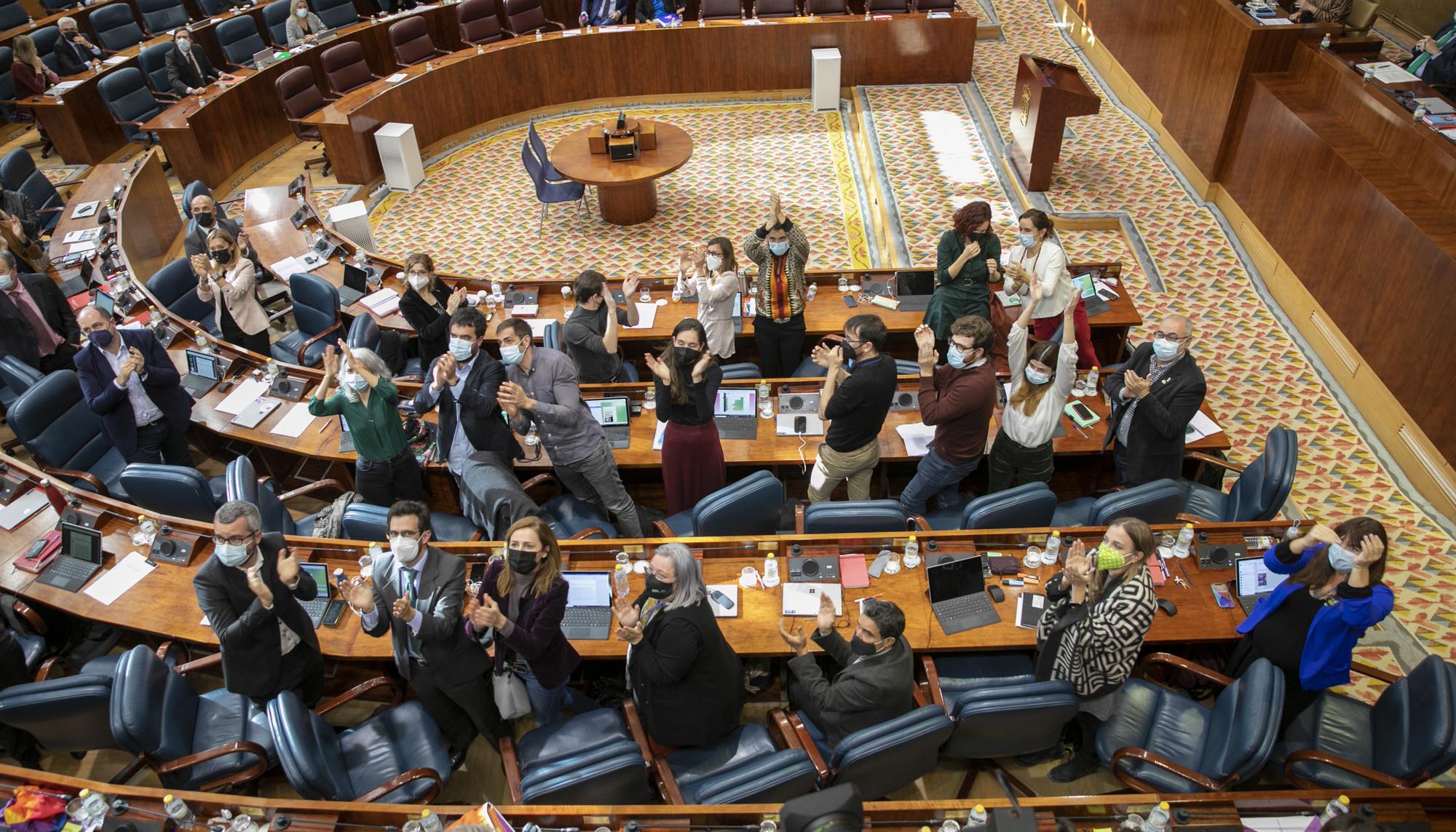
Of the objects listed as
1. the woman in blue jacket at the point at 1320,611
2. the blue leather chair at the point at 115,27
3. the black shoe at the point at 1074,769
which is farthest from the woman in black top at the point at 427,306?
the blue leather chair at the point at 115,27

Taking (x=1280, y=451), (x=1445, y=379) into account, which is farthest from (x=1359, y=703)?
(x=1445, y=379)

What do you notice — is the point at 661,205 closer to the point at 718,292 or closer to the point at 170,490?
the point at 718,292

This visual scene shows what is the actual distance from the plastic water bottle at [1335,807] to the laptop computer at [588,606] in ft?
10.3

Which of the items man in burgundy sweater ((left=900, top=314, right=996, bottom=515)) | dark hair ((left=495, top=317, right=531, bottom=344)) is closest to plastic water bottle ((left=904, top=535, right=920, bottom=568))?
man in burgundy sweater ((left=900, top=314, right=996, bottom=515))

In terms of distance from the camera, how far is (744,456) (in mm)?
5766

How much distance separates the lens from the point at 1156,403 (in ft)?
16.7

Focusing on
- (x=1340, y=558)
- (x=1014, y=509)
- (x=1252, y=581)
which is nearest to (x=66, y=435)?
(x=1014, y=509)

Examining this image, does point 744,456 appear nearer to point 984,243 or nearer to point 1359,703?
point 984,243

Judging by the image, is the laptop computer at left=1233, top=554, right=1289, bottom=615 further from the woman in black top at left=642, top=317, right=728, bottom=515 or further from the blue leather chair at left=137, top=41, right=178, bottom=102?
the blue leather chair at left=137, top=41, right=178, bottom=102

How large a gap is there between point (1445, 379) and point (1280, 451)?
7.71 ft

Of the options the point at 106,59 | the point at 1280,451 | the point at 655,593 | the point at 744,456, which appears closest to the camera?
the point at 655,593

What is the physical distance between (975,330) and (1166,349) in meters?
1.28

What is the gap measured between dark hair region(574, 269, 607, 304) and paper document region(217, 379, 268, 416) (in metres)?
2.46

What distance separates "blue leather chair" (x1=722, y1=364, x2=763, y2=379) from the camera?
6.54m
